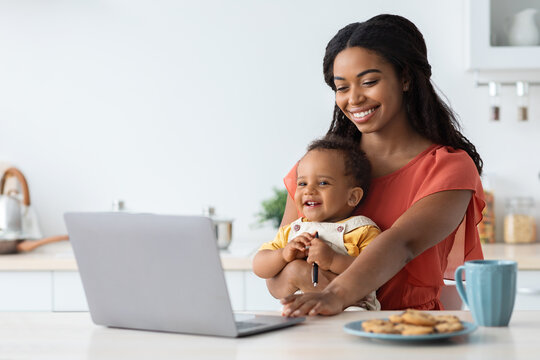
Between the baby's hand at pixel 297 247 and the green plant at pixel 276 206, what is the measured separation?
1.34 m

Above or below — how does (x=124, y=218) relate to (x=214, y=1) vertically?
below

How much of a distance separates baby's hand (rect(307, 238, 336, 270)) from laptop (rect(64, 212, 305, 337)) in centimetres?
30

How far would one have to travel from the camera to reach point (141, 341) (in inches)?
41.1

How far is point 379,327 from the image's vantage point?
0.97 metres

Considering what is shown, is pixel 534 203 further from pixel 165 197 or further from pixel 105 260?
pixel 105 260

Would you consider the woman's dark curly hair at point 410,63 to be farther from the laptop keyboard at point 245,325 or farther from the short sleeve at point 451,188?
the laptop keyboard at point 245,325

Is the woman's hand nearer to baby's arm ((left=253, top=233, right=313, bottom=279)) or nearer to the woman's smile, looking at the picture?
baby's arm ((left=253, top=233, right=313, bottom=279))

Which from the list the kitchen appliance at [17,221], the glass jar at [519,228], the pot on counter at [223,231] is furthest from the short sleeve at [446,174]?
the kitchen appliance at [17,221]

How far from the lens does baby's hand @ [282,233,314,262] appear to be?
1465mm

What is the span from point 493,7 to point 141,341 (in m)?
2.16

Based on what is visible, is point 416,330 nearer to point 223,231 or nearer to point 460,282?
point 460,282

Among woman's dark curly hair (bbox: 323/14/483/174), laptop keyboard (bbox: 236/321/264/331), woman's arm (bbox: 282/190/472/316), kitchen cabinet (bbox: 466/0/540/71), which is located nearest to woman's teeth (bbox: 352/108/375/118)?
woman's dark curly hair (bbox: 323/14/483/174)

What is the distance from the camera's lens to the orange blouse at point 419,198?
152 centimetres

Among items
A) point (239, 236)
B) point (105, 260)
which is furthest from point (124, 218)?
point (239, 236)
